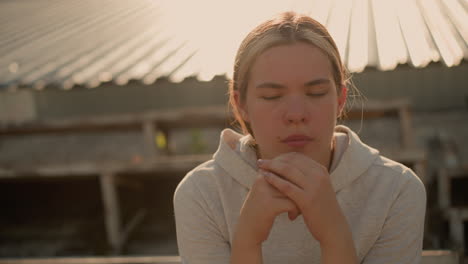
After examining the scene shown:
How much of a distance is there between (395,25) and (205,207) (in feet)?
9.81

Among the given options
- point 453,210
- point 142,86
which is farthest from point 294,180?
point 142,86

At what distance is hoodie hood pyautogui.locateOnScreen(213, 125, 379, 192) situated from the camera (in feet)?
5.52

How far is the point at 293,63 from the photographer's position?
144 cm

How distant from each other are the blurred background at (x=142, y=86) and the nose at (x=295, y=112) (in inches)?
32.0

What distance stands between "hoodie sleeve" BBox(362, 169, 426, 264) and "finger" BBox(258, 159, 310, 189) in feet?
1.56

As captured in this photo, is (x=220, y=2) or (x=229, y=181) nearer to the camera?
(x=229, y=181)

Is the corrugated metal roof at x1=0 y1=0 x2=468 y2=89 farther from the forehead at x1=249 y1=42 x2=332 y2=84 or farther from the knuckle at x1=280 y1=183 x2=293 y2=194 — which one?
the knuckle at x1=280 y1=183 x2=293 y2=194

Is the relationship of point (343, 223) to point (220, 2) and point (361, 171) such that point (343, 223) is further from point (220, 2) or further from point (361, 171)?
point (220, 2)

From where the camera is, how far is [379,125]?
858 centimetres

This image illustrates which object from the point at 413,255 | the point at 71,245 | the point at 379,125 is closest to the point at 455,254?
the point at 413,255

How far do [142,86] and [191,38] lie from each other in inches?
73.1

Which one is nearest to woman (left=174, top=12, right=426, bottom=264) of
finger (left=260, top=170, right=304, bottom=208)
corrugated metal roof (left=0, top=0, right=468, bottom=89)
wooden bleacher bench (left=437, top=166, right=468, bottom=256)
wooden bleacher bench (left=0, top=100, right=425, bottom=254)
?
finger (left=260, top=170, right=304, bottom=208)

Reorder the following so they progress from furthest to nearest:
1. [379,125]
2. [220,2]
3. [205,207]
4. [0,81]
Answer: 1. [379,125]
2. [220,2]
3. [0,81]
4. [205,207]

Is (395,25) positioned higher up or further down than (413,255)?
higher up
